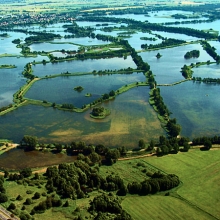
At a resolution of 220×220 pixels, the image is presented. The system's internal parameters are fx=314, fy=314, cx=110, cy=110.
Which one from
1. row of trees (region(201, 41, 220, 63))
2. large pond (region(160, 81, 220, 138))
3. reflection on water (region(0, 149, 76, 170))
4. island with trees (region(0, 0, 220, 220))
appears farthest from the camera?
row of trees (region(201, 41, 220, 63))

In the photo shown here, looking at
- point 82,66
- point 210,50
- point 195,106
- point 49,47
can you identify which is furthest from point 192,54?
point 49,47

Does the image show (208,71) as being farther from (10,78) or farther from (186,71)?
(10,78)

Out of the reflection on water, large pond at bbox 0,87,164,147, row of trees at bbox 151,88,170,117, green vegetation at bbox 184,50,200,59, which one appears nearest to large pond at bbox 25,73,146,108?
large pond at bbox 0,87,164,147

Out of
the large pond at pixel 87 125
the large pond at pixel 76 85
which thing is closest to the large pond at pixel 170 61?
the large pond at pixel 76 85

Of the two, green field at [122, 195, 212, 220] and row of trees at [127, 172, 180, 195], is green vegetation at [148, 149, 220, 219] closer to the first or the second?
green field at [122, 195, 212, 220]

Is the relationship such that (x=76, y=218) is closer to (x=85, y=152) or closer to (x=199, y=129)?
(x=85, y=152)

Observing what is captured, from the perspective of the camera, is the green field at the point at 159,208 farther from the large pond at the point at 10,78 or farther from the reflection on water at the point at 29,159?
the large pond at the point at 10,78

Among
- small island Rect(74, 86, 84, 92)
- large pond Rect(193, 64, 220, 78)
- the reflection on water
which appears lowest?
the reflection on water
